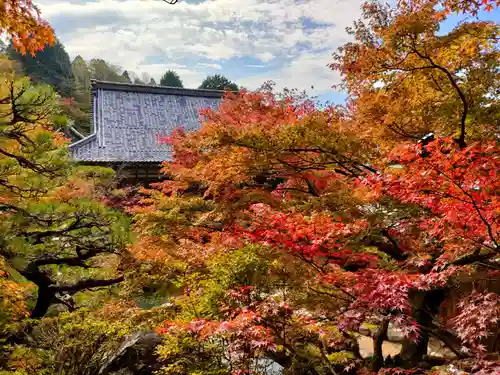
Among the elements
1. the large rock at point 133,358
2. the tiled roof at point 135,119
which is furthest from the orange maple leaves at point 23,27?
the tiled roof at point 135,119

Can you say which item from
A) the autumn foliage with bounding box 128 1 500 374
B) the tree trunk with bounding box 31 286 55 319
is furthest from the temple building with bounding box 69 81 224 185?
the autumn foliage with bounding box 128 1 500 374

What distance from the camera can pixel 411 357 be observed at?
482 cm

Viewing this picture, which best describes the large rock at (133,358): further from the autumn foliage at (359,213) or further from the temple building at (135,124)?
the temple building at (135,124)

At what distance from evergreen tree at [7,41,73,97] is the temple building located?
1274 centimetres

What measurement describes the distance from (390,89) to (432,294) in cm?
262

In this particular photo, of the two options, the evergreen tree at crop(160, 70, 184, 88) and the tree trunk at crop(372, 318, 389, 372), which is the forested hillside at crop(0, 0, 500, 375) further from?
the evergreen tree at crop(160, 70, 184, 88)

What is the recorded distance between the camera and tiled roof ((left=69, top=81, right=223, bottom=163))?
14781mm

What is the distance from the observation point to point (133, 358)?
5.28 meters

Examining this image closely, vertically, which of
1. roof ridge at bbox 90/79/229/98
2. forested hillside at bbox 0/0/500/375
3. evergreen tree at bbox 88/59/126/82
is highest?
evergreen tree at bbox 88/59/126/82

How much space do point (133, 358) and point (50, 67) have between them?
30270 millimetres

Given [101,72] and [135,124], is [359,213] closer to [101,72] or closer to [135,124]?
[135,124]

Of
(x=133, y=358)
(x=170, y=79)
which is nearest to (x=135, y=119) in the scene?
(x=133, y=358)

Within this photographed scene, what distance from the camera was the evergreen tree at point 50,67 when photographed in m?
28.8

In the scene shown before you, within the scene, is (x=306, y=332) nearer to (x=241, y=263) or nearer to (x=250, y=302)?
(x=250, y=302)
